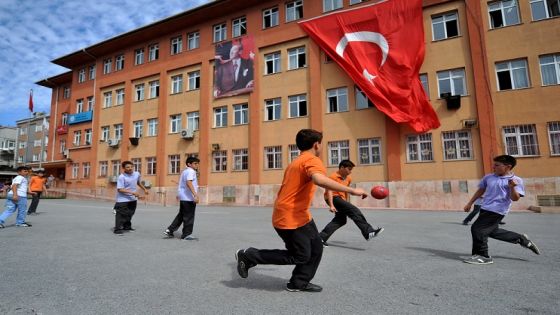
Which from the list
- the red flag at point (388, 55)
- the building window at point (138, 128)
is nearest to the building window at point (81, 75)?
the building window at point (138, 128)

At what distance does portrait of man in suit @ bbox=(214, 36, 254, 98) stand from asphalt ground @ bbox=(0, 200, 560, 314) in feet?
63.1

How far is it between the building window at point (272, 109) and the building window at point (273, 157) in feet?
7.28

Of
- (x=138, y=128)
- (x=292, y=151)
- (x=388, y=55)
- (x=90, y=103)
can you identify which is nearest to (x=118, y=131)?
(x=138, y=128)

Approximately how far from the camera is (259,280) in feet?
13.9

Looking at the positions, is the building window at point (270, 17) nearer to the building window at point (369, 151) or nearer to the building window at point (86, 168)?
the building window at point (369, 151)

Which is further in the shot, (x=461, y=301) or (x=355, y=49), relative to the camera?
(x=355, y=49)

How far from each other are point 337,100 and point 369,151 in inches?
158

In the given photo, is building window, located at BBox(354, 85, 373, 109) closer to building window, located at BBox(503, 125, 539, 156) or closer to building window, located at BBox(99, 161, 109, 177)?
building window, located at BBox(503, 125, 539, 156)

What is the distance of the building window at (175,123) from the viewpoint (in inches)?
1100

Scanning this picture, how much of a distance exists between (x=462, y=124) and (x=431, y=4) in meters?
7.58

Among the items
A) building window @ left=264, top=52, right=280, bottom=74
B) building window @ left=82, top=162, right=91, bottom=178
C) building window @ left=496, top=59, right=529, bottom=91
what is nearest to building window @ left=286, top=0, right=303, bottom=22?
building window @ left=264, top=52, right=280, bottom=74

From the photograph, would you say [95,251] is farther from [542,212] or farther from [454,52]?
[454,52]

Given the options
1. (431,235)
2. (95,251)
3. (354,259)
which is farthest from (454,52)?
(95,251)

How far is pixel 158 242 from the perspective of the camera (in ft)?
23.4
